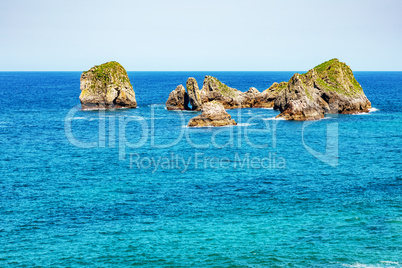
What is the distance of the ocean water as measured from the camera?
138 feet

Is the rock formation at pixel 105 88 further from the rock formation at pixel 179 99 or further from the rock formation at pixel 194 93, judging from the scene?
the rock formation at pixel 194 93

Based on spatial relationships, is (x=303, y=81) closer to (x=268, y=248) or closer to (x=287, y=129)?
(x=287, y=129)

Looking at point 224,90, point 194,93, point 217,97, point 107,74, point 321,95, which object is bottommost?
point 217,97

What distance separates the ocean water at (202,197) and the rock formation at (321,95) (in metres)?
14.1

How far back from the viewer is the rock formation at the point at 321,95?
117312 millimetres

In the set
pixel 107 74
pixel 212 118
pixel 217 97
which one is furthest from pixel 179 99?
pixel 212 118

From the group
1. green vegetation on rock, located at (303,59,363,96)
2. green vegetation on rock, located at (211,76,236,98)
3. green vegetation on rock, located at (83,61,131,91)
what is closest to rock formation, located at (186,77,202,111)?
green vegetation on rock, located at (211,76,236,98)

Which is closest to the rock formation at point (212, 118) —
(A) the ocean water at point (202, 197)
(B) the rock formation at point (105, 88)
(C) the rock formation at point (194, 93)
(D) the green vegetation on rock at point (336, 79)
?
(A) the ocean water at point (202, 197)

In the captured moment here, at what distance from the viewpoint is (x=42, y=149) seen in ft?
280

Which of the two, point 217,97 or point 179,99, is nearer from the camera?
point 179,99

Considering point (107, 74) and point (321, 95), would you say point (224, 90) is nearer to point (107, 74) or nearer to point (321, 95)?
point (321, 95)

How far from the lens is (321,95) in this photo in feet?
422

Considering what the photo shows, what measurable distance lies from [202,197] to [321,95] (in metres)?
82.1

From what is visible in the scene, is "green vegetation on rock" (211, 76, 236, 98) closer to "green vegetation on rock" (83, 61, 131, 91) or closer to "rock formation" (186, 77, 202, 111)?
"rock formation" (186, 77, 202, 111)
